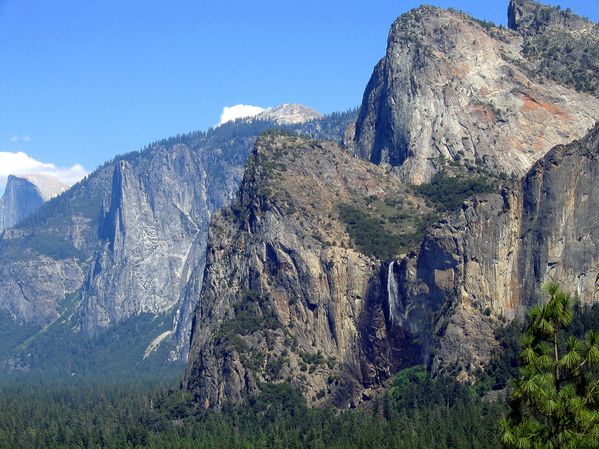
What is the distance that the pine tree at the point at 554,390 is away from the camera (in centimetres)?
4856

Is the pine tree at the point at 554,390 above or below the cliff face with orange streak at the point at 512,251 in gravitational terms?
below

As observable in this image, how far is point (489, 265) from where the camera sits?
190750 millimetres

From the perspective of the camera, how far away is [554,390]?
49188mm

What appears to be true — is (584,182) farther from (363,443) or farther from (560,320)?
(560,320)

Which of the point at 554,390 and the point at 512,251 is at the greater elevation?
the point at 512,251

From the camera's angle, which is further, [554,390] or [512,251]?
[512,251]

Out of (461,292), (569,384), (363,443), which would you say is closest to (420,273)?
(461,292)

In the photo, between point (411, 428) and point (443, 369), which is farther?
point (443, 369)

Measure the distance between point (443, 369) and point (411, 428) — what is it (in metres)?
24.5

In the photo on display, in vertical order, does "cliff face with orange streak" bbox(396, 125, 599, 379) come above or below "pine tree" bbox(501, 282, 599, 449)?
above

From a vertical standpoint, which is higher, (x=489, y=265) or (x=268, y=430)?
(x=489, y=265)

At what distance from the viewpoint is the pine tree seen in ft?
159

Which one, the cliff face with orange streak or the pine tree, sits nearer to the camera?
the pine tree

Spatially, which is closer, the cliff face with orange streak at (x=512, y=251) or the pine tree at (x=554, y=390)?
the pine tree at (x=554, y=390)
